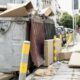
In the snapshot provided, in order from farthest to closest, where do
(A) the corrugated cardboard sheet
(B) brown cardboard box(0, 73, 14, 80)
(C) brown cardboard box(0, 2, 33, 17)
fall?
(A) the corrugated cardboard sheet → (C) brown cardboard box(0, 2, 33, 17) → (B) brown cardboard box(0, 73, 14, 80)

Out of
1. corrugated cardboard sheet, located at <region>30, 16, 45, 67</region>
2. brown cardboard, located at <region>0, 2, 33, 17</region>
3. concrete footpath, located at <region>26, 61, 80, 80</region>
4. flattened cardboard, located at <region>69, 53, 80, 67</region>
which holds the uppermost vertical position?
brown cardboard, located at <region>0, 2, 33, 17</region>

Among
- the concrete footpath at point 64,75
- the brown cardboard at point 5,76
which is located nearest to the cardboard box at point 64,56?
the concrete footpath at point 64,75

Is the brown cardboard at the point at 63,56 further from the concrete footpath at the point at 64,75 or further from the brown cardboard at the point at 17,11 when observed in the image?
the brown cardboard at the point at 17,11

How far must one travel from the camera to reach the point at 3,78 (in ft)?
33.4

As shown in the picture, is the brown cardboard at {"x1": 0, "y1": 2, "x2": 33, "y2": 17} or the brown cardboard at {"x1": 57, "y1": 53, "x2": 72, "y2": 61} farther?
the brown cardboard at {"x1": 57, "y1": 53, "x2": 72, "y2": 61}

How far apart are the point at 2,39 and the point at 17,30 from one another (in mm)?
596

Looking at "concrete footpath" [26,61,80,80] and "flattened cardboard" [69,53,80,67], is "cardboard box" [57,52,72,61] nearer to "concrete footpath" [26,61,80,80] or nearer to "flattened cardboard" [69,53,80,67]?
"flattened cardboard" [69,53,80,67]

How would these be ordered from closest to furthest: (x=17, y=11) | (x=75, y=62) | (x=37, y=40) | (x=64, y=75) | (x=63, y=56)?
(x=17, y=11), (x=64, y=75), (x=37, y=40), (x=75, y=62), (x=63, y=56)

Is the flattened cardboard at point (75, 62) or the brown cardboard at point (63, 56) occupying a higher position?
the flattened cardboard at point (75, 62)

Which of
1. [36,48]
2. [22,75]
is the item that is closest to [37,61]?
[36,48]

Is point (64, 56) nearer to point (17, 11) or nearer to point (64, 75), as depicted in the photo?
point (64, 75)

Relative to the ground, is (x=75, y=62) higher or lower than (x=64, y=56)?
higher

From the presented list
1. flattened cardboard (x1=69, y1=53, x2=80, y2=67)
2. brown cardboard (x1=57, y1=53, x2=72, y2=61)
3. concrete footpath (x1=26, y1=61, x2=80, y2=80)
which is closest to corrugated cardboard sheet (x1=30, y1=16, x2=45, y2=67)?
concrete footpath (x1=26, y1=61, x2=80, y2=80)

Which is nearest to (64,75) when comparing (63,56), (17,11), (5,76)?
(5,76)
